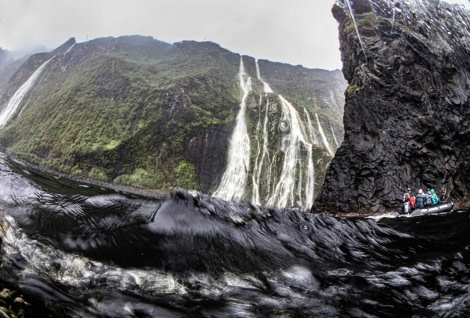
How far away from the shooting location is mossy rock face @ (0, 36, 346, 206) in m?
60.1

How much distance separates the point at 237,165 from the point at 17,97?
7651 cm

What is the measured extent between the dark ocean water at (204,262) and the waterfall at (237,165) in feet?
130

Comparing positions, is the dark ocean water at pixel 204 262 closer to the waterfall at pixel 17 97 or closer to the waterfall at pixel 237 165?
the waterfall at pixel 237 165

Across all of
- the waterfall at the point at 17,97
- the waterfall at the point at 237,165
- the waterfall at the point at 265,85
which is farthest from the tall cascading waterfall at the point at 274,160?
the waterfall at the point at 17,97

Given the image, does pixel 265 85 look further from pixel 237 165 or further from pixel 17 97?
pixel 17 97

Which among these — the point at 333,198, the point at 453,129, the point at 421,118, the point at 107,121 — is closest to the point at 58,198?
the point at 333,198

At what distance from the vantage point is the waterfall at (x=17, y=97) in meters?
85.9

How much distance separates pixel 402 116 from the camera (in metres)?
28.9

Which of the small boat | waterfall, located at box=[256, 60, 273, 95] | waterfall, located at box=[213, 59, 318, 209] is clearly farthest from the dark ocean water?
waterfall, located at box=[256, 60, 273, 95]

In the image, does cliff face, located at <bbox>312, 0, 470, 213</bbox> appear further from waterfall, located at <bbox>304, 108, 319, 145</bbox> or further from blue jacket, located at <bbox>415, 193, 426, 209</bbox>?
waterfall, located at <bbox>304, 108, 319, 145</bbox>

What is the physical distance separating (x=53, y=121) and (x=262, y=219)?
2948 inches

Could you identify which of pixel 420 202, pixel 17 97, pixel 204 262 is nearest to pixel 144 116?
pixel 17 97

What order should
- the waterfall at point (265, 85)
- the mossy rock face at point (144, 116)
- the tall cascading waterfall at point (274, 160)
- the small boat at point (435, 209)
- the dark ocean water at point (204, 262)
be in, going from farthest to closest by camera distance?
the waterfall at point (265, 85), the mossy rock face at point (144, 116), the tall cascading waterfall at point (274, 160), the small boat at point (435, 209), the dark ocean water at point (204, 262)

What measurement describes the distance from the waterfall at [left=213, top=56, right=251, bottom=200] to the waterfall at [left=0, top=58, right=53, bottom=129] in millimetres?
61139
